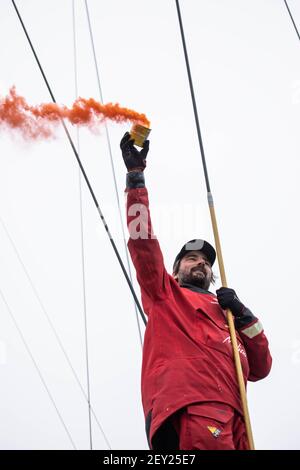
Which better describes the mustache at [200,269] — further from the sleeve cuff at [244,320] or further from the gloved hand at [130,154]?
the gloved hand at [130,154]

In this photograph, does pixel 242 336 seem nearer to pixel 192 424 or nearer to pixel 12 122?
pixel 192 424

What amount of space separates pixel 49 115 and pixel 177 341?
2.99 meters

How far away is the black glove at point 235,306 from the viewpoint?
3.51 meters

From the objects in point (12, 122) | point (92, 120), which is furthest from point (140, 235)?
point (12, 122)

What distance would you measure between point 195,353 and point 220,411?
14.0 inches

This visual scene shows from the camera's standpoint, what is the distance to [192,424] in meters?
2.87

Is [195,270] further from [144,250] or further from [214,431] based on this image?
[214,431]

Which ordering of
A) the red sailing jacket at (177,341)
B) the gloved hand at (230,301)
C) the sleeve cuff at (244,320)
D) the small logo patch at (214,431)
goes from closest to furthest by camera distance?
the small logo patch at (214,431) → the red sailing jacket at (177,341) → the gloved hand at (230,301) → the sleeve cuff at (244,320)

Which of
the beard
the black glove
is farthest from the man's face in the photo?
the black glove

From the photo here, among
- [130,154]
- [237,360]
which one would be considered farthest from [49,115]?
[237,360]

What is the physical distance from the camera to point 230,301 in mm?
3510

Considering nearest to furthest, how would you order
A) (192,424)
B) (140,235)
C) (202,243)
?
(192,424) < (140,235) < (202,243)

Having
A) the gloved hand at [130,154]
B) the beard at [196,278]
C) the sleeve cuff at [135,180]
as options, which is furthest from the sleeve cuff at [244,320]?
the gloved hand at [130,154]
